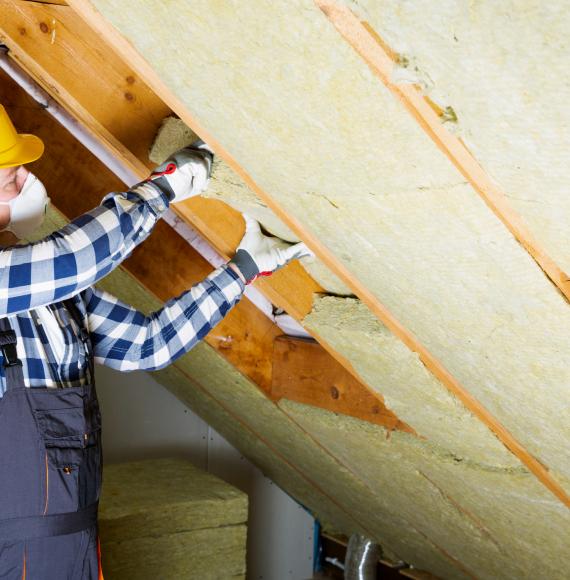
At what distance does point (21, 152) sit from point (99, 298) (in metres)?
0.44

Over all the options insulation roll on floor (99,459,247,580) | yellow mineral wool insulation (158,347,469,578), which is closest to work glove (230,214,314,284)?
yellow mineral wool insulation (158,347,469,578)

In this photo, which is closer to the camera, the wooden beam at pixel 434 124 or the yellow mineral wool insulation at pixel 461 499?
the wooden beam at pixel 434 124

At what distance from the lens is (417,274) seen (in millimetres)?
1506

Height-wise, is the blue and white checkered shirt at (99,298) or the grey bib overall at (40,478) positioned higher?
the blue and white checkered shirt at (99,298)

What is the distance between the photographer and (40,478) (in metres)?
1.72

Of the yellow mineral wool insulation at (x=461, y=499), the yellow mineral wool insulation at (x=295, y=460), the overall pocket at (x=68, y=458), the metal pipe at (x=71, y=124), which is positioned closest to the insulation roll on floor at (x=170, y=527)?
the yellow mineral wool insulation at (x=295, y=460)

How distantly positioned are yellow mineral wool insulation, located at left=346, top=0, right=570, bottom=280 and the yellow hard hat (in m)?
1.05

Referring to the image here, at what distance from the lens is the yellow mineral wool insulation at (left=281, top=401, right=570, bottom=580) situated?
224 cm

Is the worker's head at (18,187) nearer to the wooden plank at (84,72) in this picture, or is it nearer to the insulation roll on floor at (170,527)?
the wooden plank at (84,72)

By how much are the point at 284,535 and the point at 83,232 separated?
307 centimetres

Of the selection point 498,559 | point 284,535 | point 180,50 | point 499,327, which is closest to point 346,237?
point 499,327

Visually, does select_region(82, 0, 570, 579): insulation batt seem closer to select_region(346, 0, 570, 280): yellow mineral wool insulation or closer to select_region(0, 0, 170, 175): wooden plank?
select_region(346, 0, 570, 280): yellow mineral wool insulation

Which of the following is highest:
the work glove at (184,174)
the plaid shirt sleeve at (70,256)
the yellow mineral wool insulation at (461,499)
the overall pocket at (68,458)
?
the work glove at (184,174)

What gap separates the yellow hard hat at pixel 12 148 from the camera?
68.4 inches
